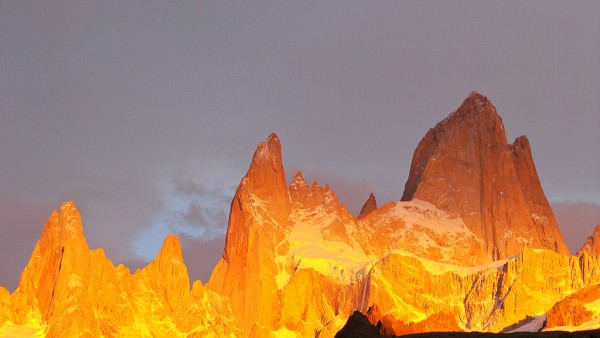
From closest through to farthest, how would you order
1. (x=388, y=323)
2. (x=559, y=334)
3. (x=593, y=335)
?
1. (x=593, y=335)
2. (x=559, y=334)
3. (x=388, y=323)

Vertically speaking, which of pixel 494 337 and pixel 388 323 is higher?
pixel 388 323

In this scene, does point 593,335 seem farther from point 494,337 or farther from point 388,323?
point 388,323

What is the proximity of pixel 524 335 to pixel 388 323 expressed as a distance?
105 metres

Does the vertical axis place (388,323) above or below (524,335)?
above

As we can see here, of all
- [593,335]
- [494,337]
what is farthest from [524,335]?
[593,335]

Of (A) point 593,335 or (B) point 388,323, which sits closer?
(A) point 593,335

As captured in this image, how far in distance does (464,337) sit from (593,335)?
10654 mm

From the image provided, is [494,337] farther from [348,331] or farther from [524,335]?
[348,331]

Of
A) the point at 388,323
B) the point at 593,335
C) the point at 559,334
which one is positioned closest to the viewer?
the point at 593,335

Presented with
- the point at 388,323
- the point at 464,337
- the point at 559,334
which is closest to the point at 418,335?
the point at 464,337

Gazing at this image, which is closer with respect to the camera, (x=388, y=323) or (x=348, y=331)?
(x=348, y=331)

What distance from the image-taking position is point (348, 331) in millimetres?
85625

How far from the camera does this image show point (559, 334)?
89812 mm

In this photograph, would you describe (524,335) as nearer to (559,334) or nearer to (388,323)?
(559,334)
